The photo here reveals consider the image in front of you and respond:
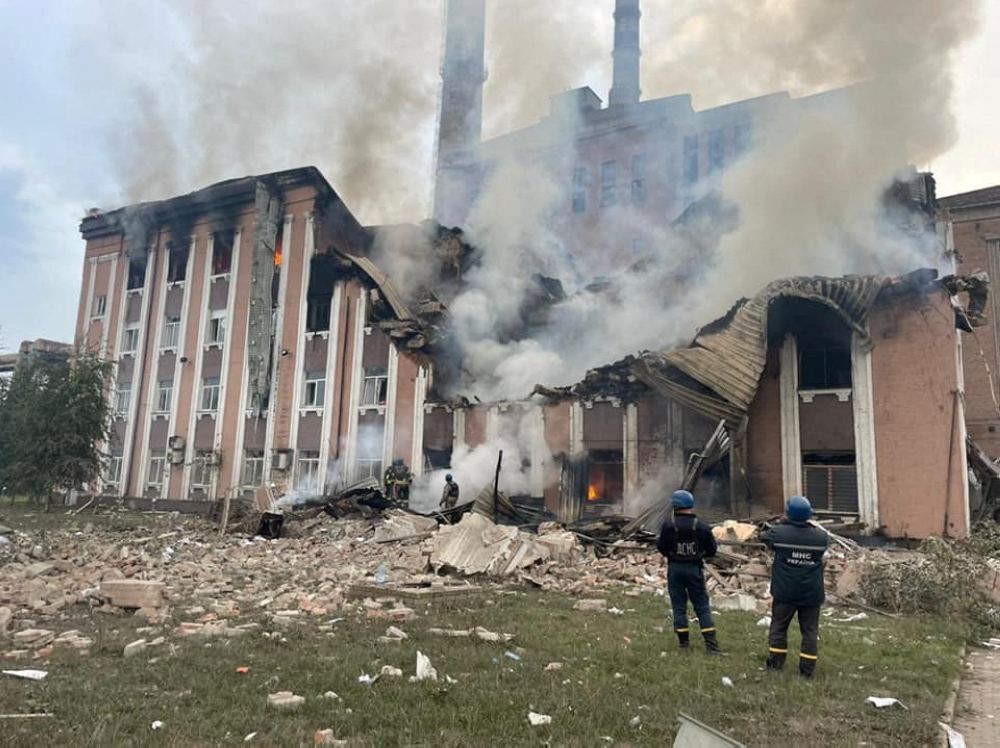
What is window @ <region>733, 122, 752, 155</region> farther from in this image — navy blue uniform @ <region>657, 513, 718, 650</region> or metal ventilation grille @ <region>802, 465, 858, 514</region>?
navy blue uniform @ <region>657, 513, 718, 650</region>

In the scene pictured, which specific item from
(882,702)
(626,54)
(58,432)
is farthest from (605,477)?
(626,54)

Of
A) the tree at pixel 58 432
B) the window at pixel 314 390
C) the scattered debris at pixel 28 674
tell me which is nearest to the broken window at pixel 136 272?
the tree at pixel 58 432

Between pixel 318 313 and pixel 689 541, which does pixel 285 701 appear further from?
pixel 318 313

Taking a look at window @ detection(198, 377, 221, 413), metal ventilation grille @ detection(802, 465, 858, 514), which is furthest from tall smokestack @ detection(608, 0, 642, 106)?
metal ventilation grille @ detection(802, 465, 858, 514)

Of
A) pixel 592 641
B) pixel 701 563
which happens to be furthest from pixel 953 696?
pixel 592 641

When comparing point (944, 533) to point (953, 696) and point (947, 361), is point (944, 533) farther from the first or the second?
point (953, 696)

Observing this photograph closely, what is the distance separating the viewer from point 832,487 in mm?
17078

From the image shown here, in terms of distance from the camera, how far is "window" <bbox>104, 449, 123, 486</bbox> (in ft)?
96.2

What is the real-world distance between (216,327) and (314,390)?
231 inches

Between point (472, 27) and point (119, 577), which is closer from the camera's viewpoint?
point (119, 577)

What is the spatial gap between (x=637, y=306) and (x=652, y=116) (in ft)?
68.1

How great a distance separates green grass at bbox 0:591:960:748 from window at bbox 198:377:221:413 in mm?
22022

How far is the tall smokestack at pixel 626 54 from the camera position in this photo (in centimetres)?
4162

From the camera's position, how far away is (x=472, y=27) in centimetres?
3588
